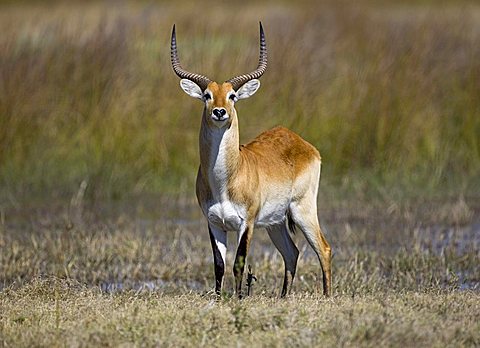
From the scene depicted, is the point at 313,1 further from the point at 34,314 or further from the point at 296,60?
the point at 34,314

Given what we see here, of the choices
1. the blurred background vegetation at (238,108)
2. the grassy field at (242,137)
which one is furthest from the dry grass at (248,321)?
the blurred background vegetation at (238,108)

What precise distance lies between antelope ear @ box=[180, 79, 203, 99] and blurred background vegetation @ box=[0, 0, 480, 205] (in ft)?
15.7

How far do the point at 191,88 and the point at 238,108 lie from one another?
560 centimetres

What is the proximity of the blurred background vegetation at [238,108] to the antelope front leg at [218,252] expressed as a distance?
496cm

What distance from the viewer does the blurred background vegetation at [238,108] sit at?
13406 mm

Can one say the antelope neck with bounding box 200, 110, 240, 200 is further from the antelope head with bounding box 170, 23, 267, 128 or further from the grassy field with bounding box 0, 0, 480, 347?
the grassy field with bounding box 0, 0, 480, 347

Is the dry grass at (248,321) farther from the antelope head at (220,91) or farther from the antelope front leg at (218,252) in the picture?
the antelope head at (220,91)

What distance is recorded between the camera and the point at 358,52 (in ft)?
48.8

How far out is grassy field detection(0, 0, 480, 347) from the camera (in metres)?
9.96

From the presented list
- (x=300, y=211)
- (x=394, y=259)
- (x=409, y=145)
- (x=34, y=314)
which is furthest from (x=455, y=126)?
(x=34, y=314)

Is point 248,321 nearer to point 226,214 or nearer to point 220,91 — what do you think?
point 226,214

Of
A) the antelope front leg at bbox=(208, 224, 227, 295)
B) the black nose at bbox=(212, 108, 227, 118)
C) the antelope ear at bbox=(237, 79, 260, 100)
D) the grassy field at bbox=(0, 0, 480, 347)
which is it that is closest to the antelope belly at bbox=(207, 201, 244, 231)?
the antelope front leg at bbox=(208, 224, 227, 295)

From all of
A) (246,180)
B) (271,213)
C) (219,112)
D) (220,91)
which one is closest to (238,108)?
(271,213)

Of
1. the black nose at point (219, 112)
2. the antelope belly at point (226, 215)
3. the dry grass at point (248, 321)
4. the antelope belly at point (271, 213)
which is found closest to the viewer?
the dry grass at point (248, 321)
